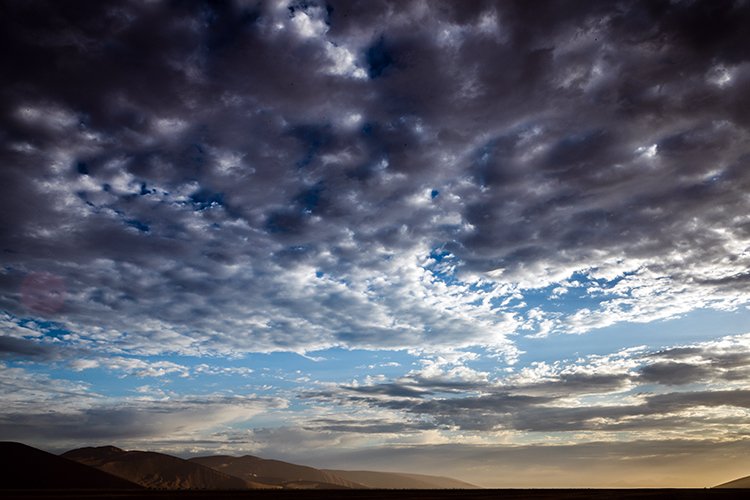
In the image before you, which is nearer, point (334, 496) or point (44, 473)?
point (334, 496)

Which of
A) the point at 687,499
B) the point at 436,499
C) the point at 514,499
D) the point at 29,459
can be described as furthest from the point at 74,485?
the point at 687,499

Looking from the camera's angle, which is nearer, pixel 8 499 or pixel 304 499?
pixel 8 499

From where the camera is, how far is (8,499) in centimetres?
6406

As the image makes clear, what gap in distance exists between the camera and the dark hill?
134625mm

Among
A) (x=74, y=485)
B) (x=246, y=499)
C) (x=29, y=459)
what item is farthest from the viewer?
(x=29, y=459)

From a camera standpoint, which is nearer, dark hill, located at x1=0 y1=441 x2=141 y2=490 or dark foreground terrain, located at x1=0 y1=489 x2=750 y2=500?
dark foreground terrain, located at x1=0 y1=489 x2=750 y2=500

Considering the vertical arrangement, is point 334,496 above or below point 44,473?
below

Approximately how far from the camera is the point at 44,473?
141 meters

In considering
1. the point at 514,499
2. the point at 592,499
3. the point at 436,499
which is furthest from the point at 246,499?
the point at 592,499

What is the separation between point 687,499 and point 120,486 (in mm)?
133867

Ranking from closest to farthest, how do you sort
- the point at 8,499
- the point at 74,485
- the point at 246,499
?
1. the point at 8,499
2. the point at 246,499
3. the point at 74,485

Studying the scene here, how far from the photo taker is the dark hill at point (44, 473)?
442 ft

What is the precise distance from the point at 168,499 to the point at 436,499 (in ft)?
117

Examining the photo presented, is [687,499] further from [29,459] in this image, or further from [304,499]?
[29,459]
